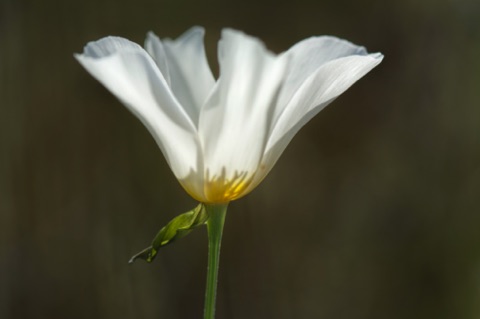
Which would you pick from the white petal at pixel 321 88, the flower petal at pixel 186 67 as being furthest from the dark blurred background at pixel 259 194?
the white petal at pixel 321 88

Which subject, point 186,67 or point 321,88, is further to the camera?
point 186,67

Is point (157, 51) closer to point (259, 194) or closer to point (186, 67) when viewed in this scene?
point (186, 67)

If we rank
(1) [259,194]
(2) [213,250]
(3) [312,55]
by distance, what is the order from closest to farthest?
(2) [213,250]
(3) [312,55]
(1) [259,194]

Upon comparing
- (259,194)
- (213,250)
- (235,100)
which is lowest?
(259,194)

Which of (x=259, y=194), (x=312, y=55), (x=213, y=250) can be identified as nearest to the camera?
(x=213, y=250)

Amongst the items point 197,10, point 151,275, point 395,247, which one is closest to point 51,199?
point 151,275

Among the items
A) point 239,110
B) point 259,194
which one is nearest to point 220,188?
point 239,110

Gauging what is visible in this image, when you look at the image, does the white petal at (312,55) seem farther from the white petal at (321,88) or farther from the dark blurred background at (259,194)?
the dark blurred background at (259,194)
